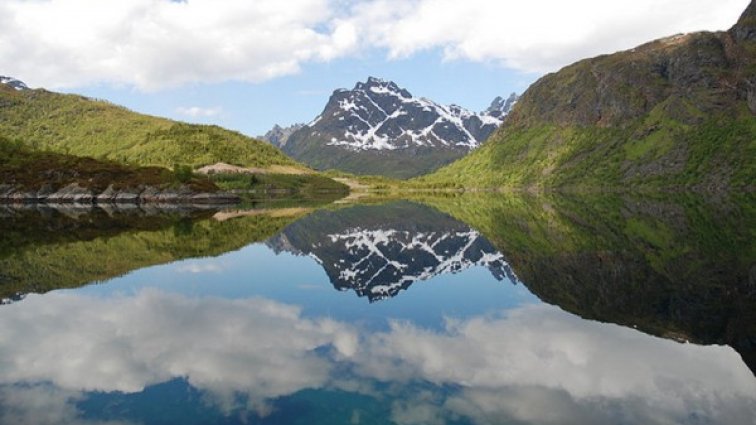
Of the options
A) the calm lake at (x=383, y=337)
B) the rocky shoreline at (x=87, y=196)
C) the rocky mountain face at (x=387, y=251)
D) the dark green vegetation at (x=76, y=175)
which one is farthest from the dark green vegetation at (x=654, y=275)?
the dark green vegetation at (x=76, y=175)

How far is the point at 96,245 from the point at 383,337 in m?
48.7

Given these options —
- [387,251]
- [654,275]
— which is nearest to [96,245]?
[387,251]

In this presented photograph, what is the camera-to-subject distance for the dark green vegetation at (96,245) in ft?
151

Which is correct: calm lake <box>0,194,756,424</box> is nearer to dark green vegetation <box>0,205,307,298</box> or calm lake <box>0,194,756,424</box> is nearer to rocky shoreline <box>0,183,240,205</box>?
dark green vegetation <box>0,205,307,298</box>

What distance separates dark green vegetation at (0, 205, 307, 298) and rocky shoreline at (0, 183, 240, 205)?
69851mm

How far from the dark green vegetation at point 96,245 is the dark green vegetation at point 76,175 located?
77.1 meters

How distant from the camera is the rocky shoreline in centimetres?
16975

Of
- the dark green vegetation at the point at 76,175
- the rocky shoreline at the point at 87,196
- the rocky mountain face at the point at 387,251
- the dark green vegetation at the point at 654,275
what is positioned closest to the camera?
the dark green vegetation at the point at 654,275

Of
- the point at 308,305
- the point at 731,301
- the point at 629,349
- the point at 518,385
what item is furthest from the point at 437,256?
the point at 518,385

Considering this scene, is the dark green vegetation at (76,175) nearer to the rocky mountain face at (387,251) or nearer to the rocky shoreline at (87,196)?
the rocky shoreline at (87,196)

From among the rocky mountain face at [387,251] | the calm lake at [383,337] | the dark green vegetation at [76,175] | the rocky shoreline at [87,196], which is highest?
the dark green vegetation at [76,175]

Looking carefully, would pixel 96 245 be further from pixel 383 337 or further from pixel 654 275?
pixel 654 275

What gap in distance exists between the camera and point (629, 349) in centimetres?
2458

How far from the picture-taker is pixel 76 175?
597ft
